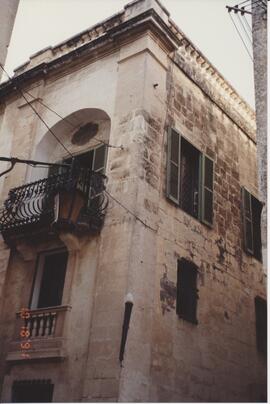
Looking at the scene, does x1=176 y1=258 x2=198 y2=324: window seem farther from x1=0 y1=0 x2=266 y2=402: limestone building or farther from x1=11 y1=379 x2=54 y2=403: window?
x1=11 y1=379 x2=54 y2=403: window

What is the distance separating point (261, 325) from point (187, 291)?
3.11 m

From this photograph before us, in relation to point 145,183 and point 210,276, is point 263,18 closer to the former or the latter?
point 145,183

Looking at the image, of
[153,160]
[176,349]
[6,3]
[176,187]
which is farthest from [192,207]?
[6,3]

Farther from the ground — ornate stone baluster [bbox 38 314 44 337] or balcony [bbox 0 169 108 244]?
balcony [bbox 0 169 108 244]

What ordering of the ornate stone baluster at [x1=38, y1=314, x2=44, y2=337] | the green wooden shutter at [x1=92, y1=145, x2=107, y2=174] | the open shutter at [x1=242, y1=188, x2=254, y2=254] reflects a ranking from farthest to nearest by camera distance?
the open shutter at [x1=242, y1=188, x2=254, y2=254] → the green wooden shutter at [x1=92, y1=145, x2=107, y2=174] → the ornate stone baluster at [x1=38, y1=314, x2=44, y2=337]

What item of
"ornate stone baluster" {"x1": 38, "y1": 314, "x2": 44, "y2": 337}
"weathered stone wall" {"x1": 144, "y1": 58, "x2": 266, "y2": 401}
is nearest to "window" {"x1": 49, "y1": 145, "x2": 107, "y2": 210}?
"weathered stone wall" {"x1": 144, "y1": 58, "x2": 266, "y2": 401}

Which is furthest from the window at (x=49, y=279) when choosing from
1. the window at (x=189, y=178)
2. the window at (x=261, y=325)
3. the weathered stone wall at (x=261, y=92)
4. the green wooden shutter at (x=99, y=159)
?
the window at (x=261, y=325)

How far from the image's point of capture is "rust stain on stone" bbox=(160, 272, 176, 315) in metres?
9.95

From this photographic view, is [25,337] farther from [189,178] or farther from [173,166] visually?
[189,178]

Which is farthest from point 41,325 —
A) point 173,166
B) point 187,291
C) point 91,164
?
point 173,166

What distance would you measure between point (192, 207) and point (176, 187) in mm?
960

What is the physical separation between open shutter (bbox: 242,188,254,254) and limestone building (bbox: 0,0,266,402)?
5 centimetres

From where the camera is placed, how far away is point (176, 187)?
446 inches

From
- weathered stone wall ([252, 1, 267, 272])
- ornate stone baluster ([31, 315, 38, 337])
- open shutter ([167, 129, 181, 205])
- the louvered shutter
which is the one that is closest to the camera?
weathered stone wall ([252, 1, 267, 272])
